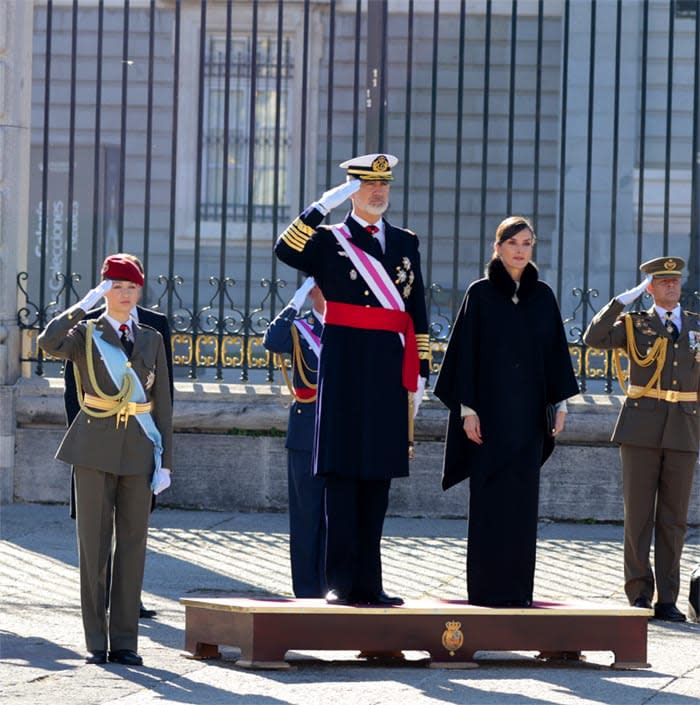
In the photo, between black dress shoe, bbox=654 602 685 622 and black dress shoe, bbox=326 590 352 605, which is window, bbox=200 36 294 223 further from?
→ black dress shoe, bbox=326 590 352 605

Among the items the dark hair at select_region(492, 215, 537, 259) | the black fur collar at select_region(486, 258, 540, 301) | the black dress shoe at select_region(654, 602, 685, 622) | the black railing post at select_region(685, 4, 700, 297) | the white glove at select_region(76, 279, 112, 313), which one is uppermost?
the black railing post at select_region(685, 4, 700, 297)

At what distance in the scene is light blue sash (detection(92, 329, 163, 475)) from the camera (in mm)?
6707

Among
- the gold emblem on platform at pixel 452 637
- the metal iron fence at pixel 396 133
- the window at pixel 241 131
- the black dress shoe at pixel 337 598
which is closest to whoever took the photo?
the gold emblem on platform at pixel 452 637

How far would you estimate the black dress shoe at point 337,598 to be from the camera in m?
6.66

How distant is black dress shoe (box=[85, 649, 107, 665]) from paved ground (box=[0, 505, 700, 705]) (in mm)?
49

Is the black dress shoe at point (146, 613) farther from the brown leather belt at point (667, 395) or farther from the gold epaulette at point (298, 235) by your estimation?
the brown leather belt at point (667, 395)

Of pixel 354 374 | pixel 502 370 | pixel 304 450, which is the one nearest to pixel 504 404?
pixel 502 370

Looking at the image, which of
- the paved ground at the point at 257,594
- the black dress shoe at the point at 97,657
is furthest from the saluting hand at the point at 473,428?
the black dress shoe at the point at 97,657

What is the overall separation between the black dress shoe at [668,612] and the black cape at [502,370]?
4.41 ft

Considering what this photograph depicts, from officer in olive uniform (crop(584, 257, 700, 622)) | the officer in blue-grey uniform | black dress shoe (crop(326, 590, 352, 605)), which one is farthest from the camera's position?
officer in olive uniform (crop(584, 257, 700, 622))

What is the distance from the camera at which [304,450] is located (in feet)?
25.7

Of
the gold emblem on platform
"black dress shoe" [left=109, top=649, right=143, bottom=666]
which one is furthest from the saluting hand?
"black dress shoe" [left=109, top=649, right=143, bottom=666]

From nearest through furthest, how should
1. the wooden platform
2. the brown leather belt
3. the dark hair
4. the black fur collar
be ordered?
the wooden platform < the dark hair < the black fur collar < the brown leather belt

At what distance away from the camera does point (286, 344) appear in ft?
26.2
